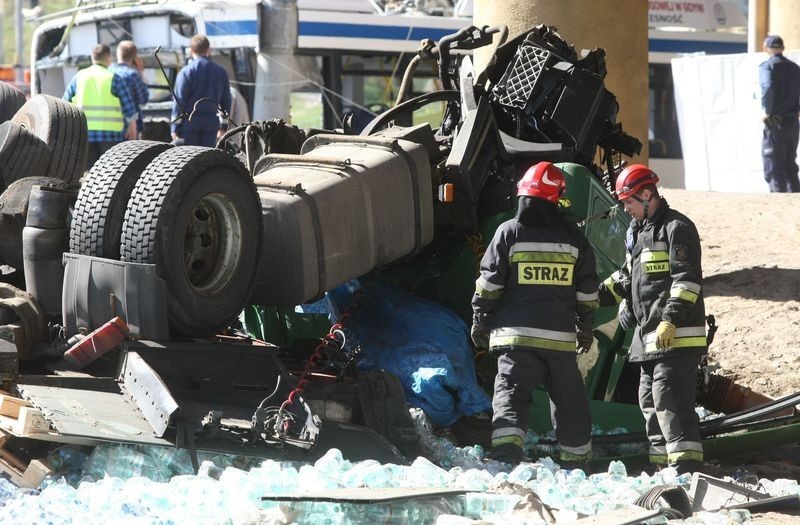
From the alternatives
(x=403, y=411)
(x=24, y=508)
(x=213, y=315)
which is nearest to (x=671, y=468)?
(x=403, y=411)

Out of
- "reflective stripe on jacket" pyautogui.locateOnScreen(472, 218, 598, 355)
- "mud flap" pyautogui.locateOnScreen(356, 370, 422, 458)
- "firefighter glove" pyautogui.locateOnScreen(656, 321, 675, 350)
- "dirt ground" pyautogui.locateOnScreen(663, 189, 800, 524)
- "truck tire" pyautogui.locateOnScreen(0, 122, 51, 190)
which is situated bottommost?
"dirt ground" pyautogui.locateOnScreen(663, 189, 800, 524)

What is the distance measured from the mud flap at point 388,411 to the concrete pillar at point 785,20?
14249mm

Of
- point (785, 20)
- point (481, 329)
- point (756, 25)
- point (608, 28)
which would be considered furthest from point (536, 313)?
point (785, 20)

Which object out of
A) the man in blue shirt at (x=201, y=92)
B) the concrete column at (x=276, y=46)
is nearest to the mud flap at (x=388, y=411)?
the man in blue shirt at (x=201, y=92)

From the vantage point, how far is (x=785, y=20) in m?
19.0

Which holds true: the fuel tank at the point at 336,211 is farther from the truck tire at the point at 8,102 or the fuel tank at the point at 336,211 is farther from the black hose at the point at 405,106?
the truck tire at the point at 8,102

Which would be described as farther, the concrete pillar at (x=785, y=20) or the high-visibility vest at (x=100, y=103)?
the concrete pillar at (x=785, y=20)

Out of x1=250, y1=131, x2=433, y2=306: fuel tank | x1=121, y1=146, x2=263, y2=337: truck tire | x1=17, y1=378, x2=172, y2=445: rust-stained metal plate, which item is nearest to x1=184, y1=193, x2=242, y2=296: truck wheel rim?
x1=121, y1=146, x2=263, y2=337: truck tire

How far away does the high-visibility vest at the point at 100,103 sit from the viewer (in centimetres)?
1258

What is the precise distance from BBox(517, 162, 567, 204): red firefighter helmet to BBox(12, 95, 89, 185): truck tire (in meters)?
2.55

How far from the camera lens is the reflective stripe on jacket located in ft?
20.7

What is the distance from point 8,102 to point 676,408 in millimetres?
4398

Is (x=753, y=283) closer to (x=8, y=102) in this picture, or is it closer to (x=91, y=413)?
(x=8, y=102)

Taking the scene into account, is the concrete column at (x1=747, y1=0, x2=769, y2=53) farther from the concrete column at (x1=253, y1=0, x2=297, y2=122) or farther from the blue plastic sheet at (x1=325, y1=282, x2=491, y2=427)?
the blue plastic sheet at (x1=325, y1=282, x2=491, y2=427)
